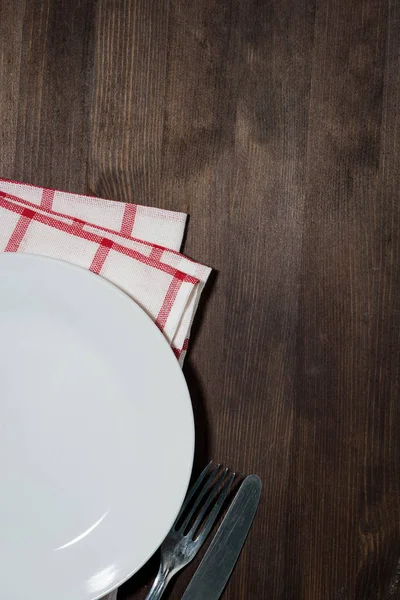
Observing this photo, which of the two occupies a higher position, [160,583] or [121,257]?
[121,257]

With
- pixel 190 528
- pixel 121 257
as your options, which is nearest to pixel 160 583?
pixel 190 528

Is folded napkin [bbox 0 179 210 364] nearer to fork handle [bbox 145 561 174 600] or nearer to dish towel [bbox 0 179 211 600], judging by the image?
dish towel [bbox 0 179 211 600]

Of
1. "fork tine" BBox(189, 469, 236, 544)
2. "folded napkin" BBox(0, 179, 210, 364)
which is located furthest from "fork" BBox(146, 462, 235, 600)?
"folded napkin" BBox(0, 179, 210, 364)

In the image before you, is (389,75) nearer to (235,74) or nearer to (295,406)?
(235,74)

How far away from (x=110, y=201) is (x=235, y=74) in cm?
17

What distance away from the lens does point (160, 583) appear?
53 cm

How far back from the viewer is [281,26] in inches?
21.2

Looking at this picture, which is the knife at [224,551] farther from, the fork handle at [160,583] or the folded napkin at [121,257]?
the folded napkin at [121,257]

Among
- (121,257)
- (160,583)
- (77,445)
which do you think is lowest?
(160,583)

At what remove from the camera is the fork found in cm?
53

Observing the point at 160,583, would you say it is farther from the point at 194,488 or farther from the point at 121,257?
the point at 121,257

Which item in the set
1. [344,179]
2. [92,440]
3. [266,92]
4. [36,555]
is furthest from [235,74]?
[36,555]

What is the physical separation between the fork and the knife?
12mm

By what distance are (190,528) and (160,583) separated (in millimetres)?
56
